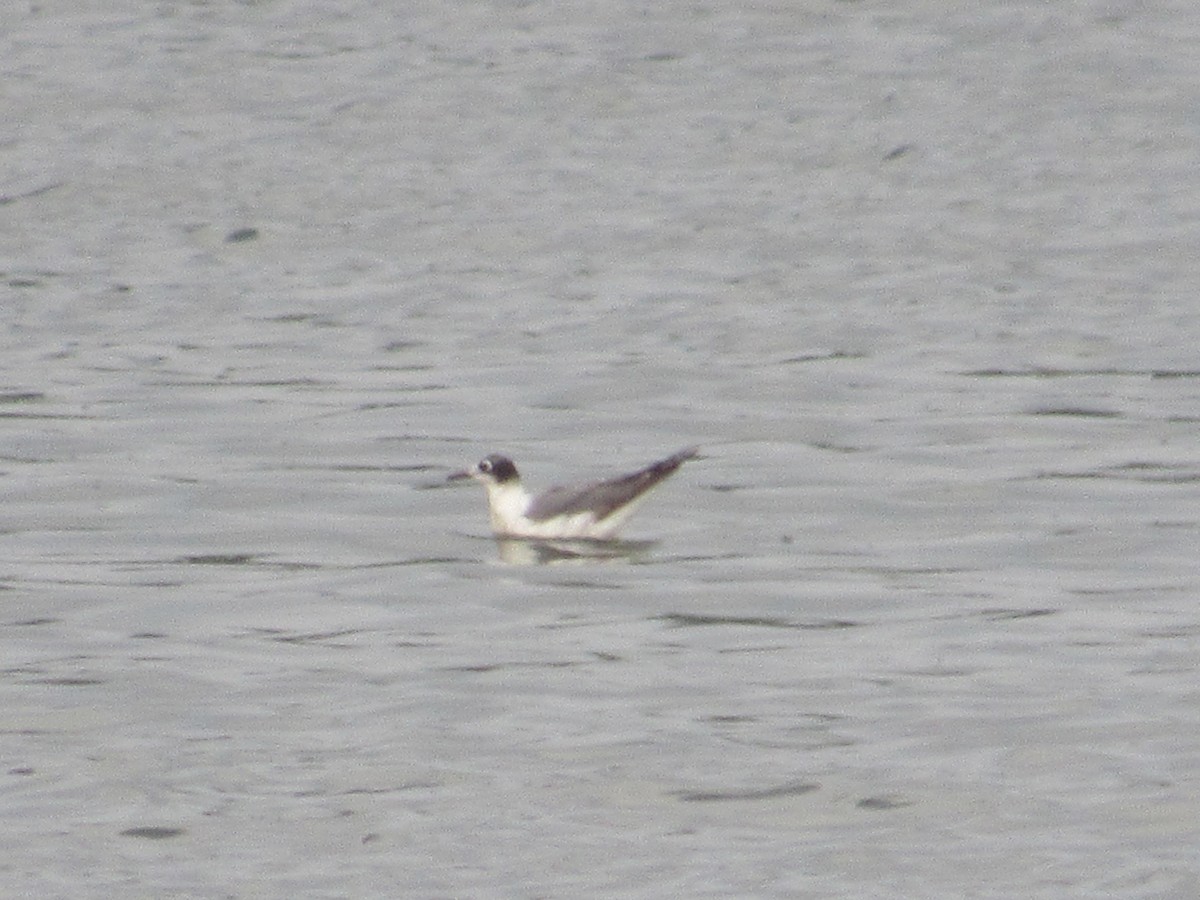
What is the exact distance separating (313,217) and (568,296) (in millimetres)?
3903

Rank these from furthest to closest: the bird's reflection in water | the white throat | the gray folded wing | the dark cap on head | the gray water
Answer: the dark cap on head, the white throat, the gray folded wing, the bird's reflection in water, the gray water

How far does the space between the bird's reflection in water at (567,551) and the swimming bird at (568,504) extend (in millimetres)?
43

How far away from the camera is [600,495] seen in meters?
15.7

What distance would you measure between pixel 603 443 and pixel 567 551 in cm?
266

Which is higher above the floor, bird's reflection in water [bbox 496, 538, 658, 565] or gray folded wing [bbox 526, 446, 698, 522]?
gray folded wing [bbox 526, 446, 698, 522]

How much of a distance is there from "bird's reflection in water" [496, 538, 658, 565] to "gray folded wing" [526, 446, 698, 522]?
0.17 metres

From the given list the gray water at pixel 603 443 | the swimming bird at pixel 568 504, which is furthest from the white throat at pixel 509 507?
the gray water at pixel 603 443

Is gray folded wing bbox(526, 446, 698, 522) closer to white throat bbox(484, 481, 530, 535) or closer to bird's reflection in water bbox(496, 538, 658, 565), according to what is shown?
white throat bbox(484, 481, 530, 535)

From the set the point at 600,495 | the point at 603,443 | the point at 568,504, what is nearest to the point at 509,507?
the point at 568,504

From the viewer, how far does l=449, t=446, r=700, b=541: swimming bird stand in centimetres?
1576

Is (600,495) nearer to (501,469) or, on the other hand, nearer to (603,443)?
(501,469)

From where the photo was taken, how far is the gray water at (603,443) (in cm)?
1055

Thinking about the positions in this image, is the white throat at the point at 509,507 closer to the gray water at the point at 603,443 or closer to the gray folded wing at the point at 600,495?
the gray folded wing at the point at 600,495

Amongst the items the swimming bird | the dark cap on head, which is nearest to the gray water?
the swimming bird
